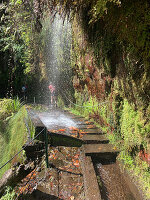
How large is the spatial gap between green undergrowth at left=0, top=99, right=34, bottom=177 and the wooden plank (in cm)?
158

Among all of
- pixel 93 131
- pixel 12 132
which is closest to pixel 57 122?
pixel 93 131

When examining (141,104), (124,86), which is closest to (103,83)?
(124,86)

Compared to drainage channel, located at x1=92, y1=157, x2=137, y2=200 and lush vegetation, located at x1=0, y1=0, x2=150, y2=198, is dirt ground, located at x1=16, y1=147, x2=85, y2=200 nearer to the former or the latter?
drainage channel, located at x1=92, y1=157, x2=137, y2=200

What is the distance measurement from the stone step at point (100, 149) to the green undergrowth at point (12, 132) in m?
1.64

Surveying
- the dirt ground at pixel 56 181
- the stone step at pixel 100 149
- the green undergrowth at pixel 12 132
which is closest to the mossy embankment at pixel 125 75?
the stone step at pixel 100 149

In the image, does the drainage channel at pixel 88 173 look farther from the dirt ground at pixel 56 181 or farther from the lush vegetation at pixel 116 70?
the lush vegetation at pixel 116 70

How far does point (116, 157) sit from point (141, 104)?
6.20 ft

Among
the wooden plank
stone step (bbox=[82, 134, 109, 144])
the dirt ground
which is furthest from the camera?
stone step (bbox=[82, 134, 109, 144])

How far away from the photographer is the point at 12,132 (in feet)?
17.2

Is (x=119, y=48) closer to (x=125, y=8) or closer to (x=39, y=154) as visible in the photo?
(x=125, y=8)

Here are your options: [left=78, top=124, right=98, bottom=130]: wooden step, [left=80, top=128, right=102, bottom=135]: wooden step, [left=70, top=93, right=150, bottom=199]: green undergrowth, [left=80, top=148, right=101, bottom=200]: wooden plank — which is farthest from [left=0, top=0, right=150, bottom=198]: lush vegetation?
[left=80, top=148, right=101, bottom=200]: wooden plank

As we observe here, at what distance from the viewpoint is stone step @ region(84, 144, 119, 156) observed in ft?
13.9

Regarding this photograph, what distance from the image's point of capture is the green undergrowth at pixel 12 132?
A: 426cm

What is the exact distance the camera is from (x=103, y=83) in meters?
5.27
